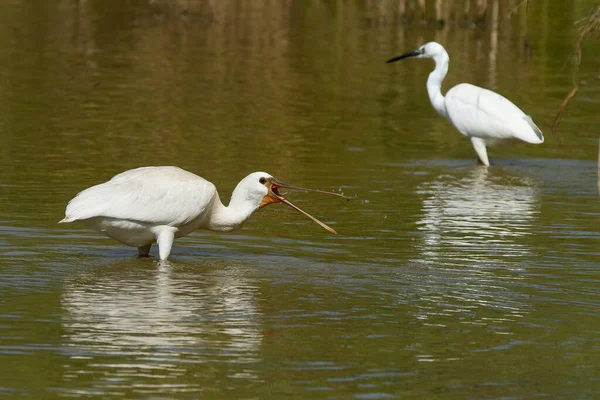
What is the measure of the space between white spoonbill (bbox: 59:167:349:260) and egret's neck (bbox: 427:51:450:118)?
6.73 metres

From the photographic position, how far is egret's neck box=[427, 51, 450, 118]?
1670 cm

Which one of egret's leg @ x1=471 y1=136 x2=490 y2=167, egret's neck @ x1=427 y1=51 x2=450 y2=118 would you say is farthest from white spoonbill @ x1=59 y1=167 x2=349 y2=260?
egret's neck @ x1=427 y1=51 x2=450 y2=118

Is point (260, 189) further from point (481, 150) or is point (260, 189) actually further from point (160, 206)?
point (481, 150)

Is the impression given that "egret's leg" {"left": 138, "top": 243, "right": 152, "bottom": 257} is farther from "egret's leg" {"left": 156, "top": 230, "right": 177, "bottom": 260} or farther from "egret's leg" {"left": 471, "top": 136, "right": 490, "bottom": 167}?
"egret's leg" {"left": 471, "top": 136, "right": 490, "bottom": 167}

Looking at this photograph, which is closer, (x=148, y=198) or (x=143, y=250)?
(x=148, y=198)

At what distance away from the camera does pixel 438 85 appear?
17172 mm

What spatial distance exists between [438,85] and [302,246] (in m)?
7.04

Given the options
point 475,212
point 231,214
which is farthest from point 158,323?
point 475,212

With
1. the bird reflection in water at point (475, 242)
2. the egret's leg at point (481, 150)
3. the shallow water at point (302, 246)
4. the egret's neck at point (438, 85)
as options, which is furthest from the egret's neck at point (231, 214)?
the egret's neck at point (438, 85)

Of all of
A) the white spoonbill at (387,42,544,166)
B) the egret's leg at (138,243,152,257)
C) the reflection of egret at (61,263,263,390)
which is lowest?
the reflection of egret at (61,263,263,390)

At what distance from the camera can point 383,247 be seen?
34.7 ft

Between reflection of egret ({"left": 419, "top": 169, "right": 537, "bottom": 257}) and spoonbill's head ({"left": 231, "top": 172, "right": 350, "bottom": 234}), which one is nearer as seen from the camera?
spoonbill's head ({"left": 231, "top": 172, "right": 350, "bottom": 234})

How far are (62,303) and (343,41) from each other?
2073cm

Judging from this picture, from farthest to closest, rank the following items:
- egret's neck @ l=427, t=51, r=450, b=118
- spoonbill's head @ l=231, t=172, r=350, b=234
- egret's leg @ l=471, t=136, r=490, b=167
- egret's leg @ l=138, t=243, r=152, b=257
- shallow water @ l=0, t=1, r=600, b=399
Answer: egret's neck @ l=427, t=51, r=450, b=118
egret's leg @ l=471, t=136, r=490, b=167
egret's leg @ l=138, t=243, r=152, b=257
spoonbill's head @ l=231, t=172, r=350, b=234
shallow water @ l=0, t=1, r=600, b=399
